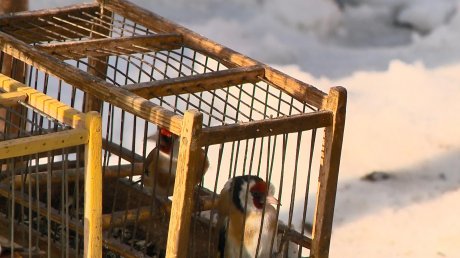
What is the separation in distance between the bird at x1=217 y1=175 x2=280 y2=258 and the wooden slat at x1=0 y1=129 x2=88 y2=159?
1058 mm

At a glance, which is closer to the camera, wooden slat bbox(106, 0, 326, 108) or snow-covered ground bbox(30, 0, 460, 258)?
wooden slat bbox(106, 0, 326, 108)

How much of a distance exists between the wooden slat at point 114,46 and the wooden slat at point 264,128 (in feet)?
2.41

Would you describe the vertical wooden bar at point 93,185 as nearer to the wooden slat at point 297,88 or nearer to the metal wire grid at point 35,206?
the metal wire grid at point 35,206

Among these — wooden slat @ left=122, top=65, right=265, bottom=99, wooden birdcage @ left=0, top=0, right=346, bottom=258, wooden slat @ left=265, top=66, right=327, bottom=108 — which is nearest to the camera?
wooden birdcage @ left=0, top=0, right=346, bottom=258

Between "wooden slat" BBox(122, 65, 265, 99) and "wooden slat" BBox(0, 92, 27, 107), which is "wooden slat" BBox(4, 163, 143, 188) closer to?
"wooden slat" BBox(122, 65, 265, 99)

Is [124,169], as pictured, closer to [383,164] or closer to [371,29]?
[383,164]

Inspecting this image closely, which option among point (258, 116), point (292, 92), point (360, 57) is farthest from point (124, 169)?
point (360, 57)

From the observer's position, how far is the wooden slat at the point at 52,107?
3391 mm

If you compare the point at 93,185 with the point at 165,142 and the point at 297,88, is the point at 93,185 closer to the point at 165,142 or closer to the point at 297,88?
the point at 297,88

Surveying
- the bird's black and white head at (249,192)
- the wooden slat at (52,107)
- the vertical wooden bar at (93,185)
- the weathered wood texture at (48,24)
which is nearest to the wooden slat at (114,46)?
the weathered wood texture at (48,24)

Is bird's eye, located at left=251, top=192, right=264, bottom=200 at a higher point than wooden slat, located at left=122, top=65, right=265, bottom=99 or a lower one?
lower

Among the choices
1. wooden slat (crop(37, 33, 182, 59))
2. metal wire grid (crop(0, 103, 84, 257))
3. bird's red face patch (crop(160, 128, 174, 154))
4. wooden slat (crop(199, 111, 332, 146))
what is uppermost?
wooden slat (crop(37, 33, 182, 59))

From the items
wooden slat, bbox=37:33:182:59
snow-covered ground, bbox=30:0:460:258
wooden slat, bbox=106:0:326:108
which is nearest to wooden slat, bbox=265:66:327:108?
wooden slat, bbox=106:0:326:108

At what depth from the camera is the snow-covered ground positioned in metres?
6.06
